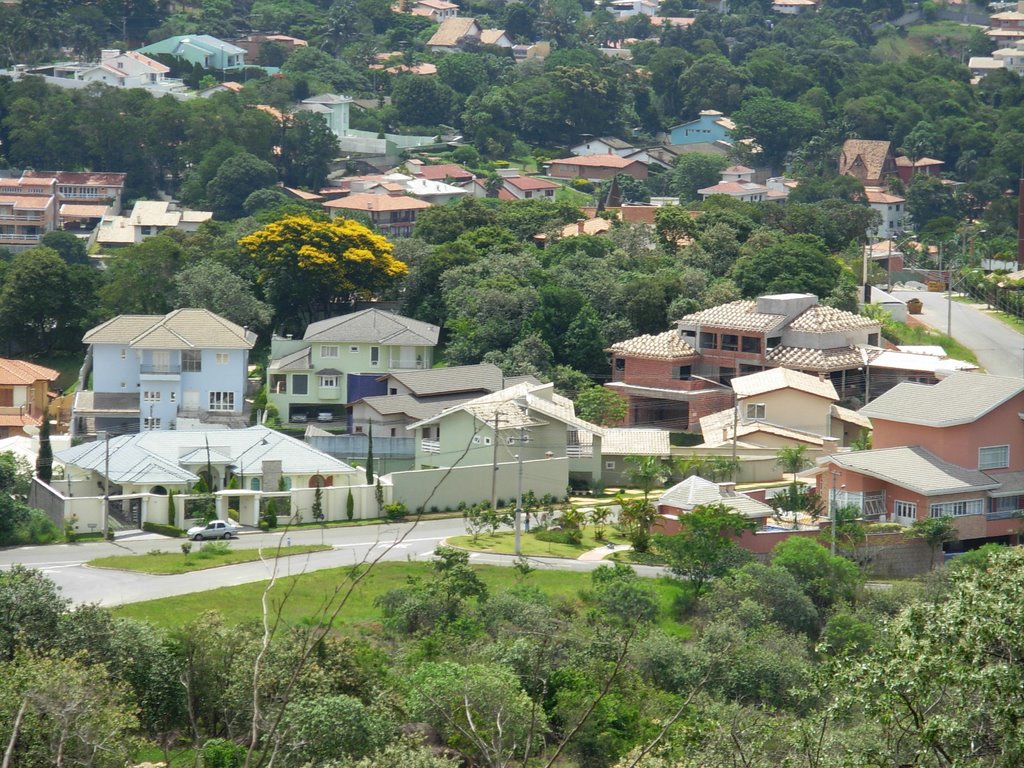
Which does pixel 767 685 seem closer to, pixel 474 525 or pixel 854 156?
pixel 474 525

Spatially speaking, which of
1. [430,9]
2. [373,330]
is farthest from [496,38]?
[373,330]

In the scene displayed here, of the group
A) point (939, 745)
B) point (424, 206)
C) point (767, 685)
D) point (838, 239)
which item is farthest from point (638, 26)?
point (939, 745)

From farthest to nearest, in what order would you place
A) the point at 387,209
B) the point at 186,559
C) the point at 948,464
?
the point at 387,209 → the point at 948,464 → the point at 186,559

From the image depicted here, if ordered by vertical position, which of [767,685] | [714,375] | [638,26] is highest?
[638,26]

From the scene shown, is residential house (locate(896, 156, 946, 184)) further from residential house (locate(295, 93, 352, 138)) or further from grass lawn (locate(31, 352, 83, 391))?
grass lawn (locate(31, 352, 83, 391))

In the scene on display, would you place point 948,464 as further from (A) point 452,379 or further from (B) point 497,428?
(A) point 452,379

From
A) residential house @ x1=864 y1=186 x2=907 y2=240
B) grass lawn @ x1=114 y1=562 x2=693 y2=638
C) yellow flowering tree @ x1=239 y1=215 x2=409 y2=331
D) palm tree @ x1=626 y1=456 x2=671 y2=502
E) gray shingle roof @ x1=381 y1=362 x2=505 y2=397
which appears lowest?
grass lawn @ x1=114 y1=562 x2=693 y2=638

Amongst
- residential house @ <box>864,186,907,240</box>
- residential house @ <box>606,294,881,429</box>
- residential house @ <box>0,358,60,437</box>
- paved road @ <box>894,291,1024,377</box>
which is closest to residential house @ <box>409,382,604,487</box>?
residential house @ <box>606,294,881,429</box>
